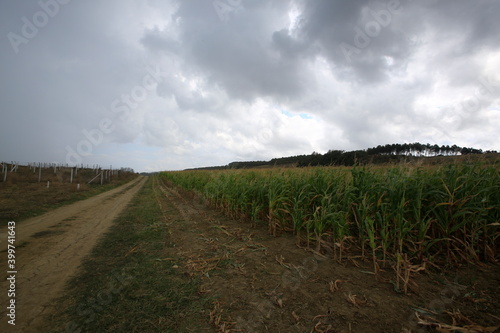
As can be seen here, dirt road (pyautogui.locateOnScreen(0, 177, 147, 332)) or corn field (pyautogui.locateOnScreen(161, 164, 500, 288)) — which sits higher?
corn field (pyautogui.locateOnScreen(161, 164, 500, 288))

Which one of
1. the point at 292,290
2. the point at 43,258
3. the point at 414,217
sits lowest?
the point at 43,258

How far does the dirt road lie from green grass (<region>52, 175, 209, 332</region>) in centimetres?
23

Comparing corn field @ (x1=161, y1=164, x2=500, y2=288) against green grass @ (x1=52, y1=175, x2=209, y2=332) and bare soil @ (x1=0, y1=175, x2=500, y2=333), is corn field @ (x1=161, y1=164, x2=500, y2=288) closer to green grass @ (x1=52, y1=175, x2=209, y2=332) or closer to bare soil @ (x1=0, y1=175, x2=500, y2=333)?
bare soil @ (x1=0, y1=175, x2=500, y2=333)

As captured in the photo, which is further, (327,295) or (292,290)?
(292,290)

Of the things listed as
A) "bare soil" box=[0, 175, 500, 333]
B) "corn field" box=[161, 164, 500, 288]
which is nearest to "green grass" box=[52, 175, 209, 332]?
"bare soil" box=[0, 175, 500, 333]

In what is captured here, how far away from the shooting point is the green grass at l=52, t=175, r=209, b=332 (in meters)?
1.96

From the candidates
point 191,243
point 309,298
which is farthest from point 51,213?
point 309,298

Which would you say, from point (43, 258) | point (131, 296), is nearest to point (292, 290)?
point (131, 296)

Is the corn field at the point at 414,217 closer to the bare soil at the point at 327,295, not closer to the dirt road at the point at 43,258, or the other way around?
the bare soil at the point at 327,295

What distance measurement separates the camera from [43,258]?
350cm

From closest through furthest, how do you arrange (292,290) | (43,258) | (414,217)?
(292,290) < (414,217) < (43,258)

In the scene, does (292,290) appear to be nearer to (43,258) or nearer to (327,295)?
(327,295)

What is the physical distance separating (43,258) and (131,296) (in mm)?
2477

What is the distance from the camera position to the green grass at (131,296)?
196cm
